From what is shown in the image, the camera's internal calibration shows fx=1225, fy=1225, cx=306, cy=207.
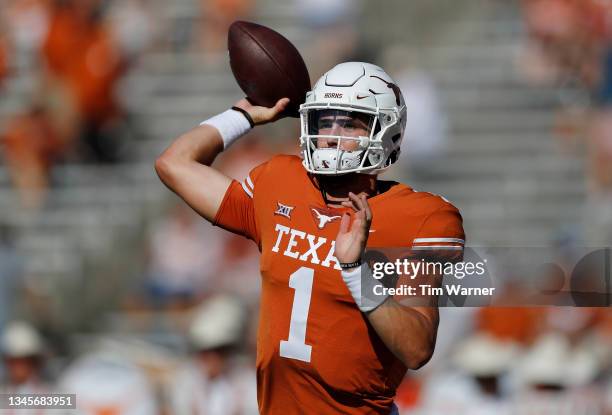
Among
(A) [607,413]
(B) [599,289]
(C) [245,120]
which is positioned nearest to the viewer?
(B) [599,289]

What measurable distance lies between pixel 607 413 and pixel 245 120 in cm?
324

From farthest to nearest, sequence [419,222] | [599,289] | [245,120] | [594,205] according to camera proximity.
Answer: [594,205], [245,120], [599,289], [419,222]

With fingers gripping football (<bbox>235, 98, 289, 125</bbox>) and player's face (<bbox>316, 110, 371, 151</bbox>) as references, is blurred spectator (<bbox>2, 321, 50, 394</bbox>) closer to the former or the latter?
fingers gripping football (<bbox>235, 98, 289, 125</bbox>)

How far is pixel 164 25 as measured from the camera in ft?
33.4

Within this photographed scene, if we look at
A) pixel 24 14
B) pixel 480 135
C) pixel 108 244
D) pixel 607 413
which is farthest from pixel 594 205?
pixel 24 14

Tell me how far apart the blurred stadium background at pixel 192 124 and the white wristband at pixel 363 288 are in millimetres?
3951

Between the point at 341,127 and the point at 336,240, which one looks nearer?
the point at 336,240

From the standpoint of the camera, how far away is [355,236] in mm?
3164

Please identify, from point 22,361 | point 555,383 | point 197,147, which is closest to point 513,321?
point 555,383

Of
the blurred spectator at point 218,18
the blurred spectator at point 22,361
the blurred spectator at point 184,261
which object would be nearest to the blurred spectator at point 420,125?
the blurred spectator at point 184,261

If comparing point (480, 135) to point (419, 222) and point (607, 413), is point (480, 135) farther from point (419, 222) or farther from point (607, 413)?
point (419, 222)

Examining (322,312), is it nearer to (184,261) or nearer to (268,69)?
(268,69)

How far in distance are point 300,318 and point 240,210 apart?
0.45m

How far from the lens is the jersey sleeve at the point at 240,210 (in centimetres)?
370
